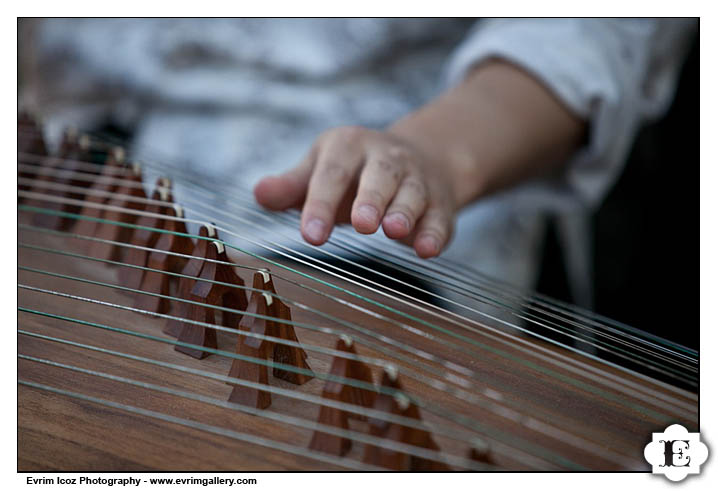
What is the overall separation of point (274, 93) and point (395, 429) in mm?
1005

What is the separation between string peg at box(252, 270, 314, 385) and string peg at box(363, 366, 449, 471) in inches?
4.8

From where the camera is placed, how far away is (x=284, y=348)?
60 centimetres

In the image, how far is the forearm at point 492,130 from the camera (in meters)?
1.02

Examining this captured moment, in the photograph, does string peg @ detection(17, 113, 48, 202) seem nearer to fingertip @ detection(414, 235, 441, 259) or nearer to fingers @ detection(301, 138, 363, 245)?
fingers @ detection(301, 138, 363, 245)

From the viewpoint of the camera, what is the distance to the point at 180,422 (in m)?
0.56

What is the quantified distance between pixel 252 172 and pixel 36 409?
0.81 meters

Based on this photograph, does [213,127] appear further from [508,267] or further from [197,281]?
[197,281]

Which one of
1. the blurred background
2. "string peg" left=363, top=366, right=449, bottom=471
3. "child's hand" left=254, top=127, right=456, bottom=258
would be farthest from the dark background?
"string peg" left=363, top=366, right=449, bottom=471

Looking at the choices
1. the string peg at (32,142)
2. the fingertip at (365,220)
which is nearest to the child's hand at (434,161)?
the fingertip at (365,220)

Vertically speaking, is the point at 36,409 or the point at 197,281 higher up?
the point at 197,281

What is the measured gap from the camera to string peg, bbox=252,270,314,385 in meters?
0.60

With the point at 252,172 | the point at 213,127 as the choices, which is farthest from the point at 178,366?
the point at 213,127

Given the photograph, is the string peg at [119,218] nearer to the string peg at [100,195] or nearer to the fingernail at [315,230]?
the string peg at [100,195]
